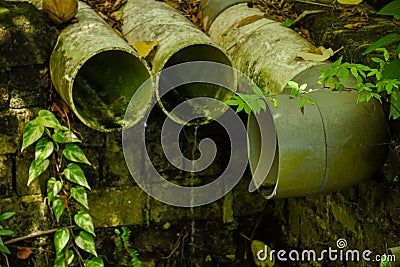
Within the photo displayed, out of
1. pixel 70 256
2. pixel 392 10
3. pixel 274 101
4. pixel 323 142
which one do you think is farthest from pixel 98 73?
pixel 392 10

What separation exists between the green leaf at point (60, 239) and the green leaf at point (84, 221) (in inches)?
3.0

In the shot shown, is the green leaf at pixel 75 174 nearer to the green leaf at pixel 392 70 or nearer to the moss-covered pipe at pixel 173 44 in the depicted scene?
the moss-covered pipe at pixel 173 44

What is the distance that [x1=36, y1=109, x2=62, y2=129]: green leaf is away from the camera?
3.03m

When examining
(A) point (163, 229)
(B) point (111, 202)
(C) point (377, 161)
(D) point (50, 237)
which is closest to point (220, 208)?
(A) point (163, 229)

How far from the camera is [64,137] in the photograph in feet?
10.3

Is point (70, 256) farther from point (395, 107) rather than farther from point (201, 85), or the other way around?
point (395, 107)

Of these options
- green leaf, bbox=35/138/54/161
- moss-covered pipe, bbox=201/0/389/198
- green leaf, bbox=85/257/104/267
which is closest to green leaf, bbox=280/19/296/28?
moss-covered pipe, bbox=201/0/389/198

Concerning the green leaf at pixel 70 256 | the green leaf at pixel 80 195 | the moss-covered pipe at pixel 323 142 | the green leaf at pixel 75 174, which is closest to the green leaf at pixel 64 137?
A: the green leaf at pixel 75 174

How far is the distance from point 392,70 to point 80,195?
1610 mm

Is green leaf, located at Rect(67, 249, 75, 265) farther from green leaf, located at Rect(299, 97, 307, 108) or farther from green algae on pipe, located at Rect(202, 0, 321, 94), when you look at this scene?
green leaf, located at Rect(299, 97, 307, 108)

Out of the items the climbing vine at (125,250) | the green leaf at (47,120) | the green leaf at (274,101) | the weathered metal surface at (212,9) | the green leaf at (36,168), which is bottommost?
the climbing vine at (125,250)

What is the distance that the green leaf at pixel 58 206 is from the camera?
10.4ft

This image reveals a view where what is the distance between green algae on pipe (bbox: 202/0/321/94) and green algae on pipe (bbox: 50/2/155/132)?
0.46 meters

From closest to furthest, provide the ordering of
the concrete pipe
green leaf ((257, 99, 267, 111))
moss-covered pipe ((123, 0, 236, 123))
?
1. green leaf ((257, 99, 267, 111))
2. the concrete pipe
3. moss-covered pipe ((123, 0, 236, 123))
